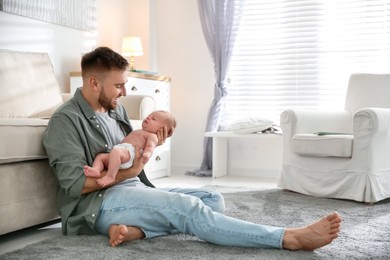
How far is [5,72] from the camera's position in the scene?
3062 mm

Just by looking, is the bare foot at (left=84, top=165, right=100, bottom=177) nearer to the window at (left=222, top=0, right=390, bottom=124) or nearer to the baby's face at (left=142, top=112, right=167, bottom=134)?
the baby's face at (left=142, top=112, right=167, bottom=134)

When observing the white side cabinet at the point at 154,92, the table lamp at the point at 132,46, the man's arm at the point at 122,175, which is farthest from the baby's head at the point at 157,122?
the table lamp at the point at 132,46

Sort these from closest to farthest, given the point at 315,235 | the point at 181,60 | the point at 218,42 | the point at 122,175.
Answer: the point at 315,235 → the point at 122,175 → the point at 218,42 → the point at 181,60

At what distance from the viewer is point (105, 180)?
74.7 inches

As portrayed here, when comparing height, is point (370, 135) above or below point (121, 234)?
above

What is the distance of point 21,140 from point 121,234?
1.99ft

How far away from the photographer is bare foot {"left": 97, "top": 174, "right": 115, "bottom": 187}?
1.89 m

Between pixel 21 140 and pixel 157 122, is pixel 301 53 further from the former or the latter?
pixel 21 140

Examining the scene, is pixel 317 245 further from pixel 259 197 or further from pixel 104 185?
pixel 259 197

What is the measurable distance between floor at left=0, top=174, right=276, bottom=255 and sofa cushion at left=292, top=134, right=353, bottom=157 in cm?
60

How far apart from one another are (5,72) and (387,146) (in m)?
2.44

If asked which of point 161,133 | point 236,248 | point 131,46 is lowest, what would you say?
point 236,248

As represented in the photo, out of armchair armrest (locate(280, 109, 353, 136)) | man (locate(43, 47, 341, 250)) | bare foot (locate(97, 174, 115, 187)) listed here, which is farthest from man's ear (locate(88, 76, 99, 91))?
armchair armrest (locate(280, 109, 353, 136))

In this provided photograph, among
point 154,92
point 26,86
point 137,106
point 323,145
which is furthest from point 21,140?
point 154,92
